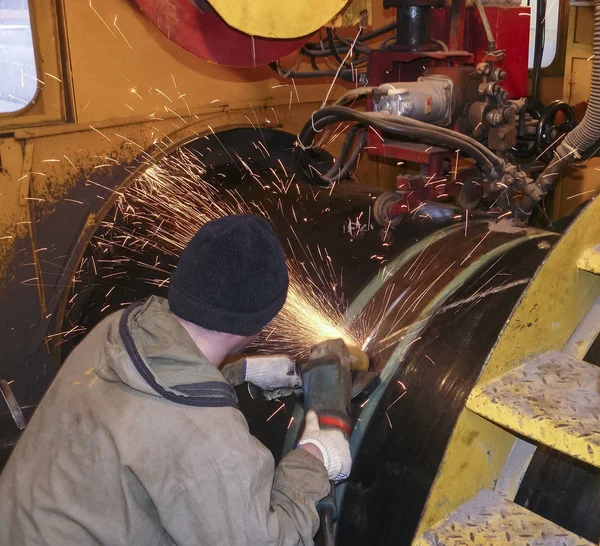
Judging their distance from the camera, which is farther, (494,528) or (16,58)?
(16,58)

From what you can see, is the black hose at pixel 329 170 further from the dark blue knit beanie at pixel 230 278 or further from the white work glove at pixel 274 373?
the dark blue knit beanie at pixel 230 278

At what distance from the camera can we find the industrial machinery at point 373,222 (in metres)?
1.61

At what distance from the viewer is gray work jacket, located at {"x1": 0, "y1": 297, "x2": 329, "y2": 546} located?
1447 mm

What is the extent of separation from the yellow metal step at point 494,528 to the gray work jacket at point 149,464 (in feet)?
1.00

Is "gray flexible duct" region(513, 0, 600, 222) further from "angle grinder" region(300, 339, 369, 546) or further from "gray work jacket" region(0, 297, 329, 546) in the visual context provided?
"gray work jacket" region(0, 297, 329, 546)

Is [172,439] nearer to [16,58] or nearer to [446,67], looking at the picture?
[446,67]

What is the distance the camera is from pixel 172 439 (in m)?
1.46

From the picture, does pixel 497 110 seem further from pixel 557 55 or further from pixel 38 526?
pixel 557 55

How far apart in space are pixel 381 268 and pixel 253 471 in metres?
0.99

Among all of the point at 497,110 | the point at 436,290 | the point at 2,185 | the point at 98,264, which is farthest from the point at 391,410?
the point at 2,185

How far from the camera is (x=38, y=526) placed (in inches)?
59.4

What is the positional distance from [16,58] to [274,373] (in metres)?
1.88

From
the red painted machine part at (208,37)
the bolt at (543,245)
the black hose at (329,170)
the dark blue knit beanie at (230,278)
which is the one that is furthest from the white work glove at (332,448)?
the black hose at (329,170)

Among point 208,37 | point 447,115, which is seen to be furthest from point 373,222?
point 208,37
